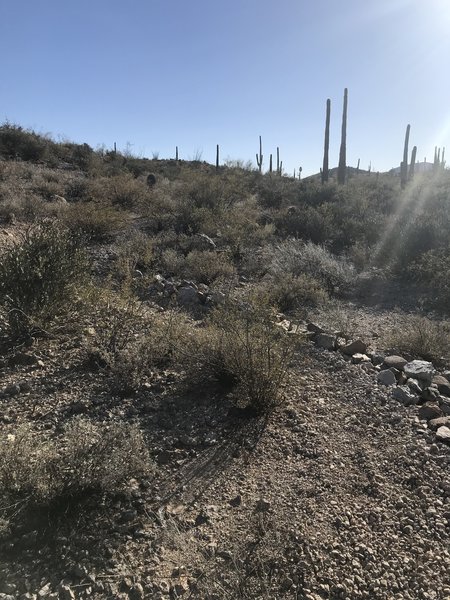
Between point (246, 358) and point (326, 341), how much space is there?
5.54 ft

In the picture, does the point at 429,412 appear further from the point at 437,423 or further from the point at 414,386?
the point at 414,386

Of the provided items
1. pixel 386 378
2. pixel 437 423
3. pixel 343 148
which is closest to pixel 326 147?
pixel 343 148

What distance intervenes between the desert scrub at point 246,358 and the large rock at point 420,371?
4.43 feet

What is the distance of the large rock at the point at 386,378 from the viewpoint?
465 centimetres

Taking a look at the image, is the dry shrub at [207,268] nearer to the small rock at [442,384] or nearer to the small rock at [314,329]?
the small rock at [314,329]

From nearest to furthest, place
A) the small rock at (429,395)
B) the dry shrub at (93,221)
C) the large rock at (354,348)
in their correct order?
the small rock at (429,395) → the large rock at (354,348) → the dry shrub at (93,221)

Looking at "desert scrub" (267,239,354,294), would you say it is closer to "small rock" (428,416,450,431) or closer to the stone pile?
the stone pile

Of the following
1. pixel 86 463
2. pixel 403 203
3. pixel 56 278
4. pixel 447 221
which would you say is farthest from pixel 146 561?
pixel 403 203

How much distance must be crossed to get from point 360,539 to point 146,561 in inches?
50.0

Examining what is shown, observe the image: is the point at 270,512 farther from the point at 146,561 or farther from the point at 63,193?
the point at 63,193

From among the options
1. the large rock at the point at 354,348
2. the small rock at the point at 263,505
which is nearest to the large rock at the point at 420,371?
the large rock at the point at 354,348

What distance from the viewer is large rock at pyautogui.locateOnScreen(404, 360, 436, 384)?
15.8 ft

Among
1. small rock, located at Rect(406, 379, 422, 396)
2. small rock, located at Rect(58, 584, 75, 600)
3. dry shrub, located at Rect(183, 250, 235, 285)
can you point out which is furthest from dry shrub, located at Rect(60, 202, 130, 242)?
small rock, located at Rect(58, 584, 75, 600)

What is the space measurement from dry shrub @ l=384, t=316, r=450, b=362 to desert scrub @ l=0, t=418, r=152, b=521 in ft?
12.5
